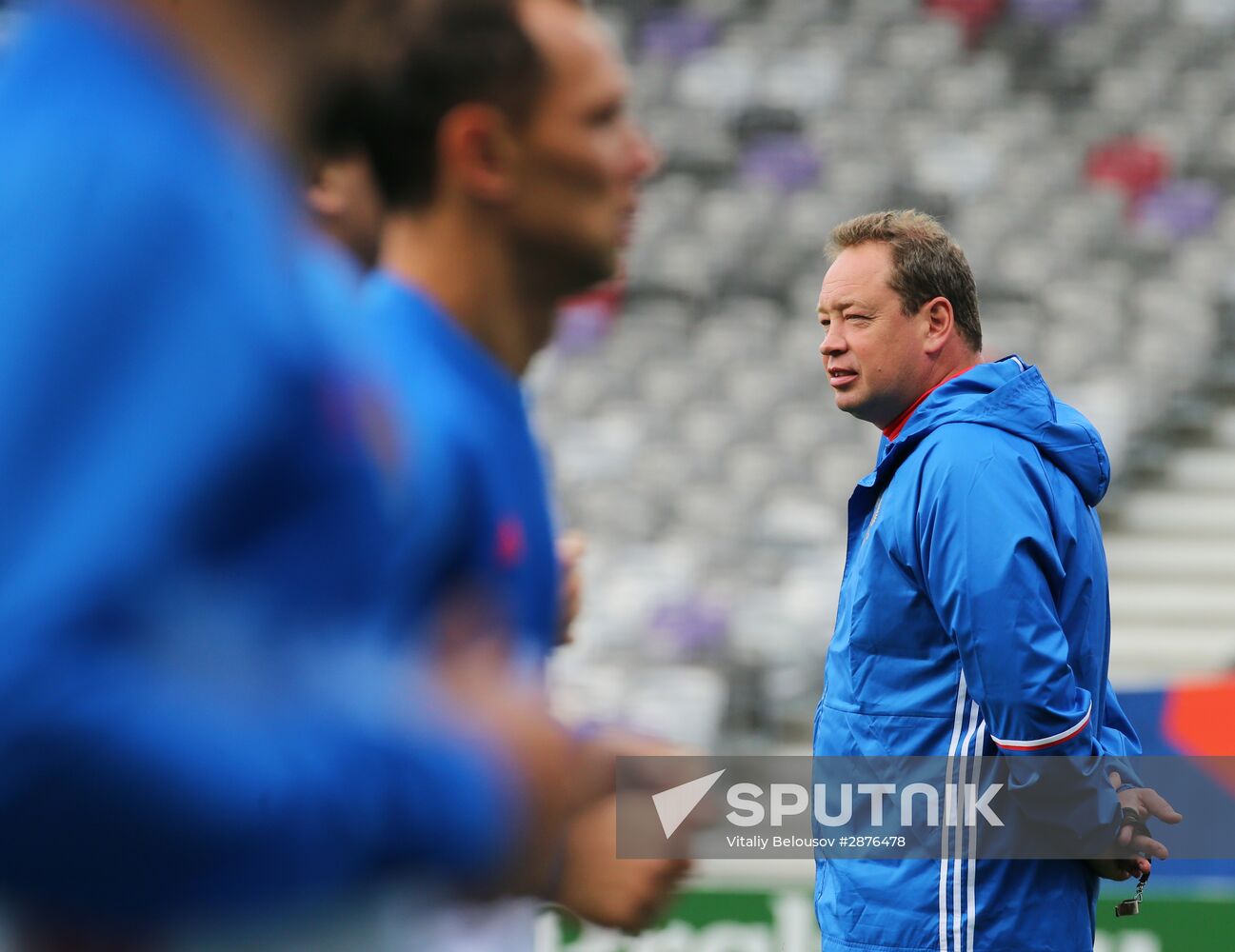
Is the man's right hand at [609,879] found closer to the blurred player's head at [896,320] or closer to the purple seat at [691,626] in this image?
the blurred player's head at [896,320]

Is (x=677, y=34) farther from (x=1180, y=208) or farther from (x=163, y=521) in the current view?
(x=163, y=521)

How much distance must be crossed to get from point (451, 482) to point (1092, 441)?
69.8 inches

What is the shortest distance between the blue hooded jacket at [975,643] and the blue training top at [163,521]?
1715 millimetres

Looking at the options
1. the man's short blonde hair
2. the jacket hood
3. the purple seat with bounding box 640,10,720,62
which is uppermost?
the purple seat with bounding box 640,10,720,62

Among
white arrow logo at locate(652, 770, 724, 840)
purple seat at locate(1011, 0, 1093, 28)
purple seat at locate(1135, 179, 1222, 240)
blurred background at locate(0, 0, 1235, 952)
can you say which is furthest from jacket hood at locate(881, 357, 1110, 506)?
purple seat at locate(1011, 0, 1093, 28)

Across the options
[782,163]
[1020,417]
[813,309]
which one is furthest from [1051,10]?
[1020,417]

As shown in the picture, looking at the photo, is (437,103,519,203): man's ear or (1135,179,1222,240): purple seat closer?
(437,103,519,203): man's ear

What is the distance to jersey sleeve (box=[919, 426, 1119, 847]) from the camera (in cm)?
219

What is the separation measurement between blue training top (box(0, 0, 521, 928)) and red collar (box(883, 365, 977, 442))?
2026 millimetres

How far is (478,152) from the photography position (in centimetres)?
106

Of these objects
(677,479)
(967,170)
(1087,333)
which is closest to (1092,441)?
(677,479)

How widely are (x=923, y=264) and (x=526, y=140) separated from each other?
166cm

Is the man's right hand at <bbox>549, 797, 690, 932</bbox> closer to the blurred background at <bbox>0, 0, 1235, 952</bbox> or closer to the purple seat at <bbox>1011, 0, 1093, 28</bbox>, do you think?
the blurred background at <bbox>0, 0, 1235, 952</bbox>

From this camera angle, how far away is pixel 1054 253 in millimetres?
8570
